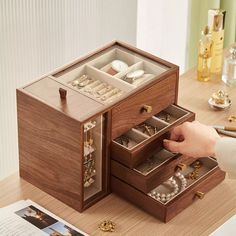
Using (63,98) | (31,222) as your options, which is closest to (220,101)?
(63,98)

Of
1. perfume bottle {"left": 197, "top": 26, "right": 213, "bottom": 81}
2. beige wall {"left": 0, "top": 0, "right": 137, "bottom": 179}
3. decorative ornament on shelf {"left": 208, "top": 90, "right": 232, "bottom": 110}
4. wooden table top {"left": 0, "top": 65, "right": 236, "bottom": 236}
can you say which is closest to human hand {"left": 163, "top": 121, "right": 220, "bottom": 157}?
wooden table top {"left": 0, "top": 65, "right": 236, "bottom": 236}

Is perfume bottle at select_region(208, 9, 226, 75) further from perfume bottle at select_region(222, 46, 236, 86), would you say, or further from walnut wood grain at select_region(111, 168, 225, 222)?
walnut wood grain at select_region(111, 168, 225, 222)

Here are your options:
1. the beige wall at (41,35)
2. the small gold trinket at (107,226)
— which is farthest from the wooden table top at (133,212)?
the beige wall at (41,35)

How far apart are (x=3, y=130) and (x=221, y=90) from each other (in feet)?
2.93

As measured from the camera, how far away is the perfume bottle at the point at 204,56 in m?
2.38

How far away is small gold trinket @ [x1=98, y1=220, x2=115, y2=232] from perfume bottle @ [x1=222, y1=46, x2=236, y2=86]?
81 cm

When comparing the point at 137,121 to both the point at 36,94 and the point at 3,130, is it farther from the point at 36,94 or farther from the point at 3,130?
the point at 3,130

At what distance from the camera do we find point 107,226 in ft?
5.91

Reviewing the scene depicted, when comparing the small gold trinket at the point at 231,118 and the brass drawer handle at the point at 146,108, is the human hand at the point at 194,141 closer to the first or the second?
the brass drawer handle at the point at 146,108

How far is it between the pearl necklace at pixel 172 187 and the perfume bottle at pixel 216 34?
0.65 m

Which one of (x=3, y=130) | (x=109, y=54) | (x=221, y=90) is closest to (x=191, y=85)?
(x=221, y=90)

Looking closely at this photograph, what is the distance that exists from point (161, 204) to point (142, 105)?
0.27 metres

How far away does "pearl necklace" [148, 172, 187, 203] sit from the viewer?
185 centimetres

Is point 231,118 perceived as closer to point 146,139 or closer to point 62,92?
point 146,139
